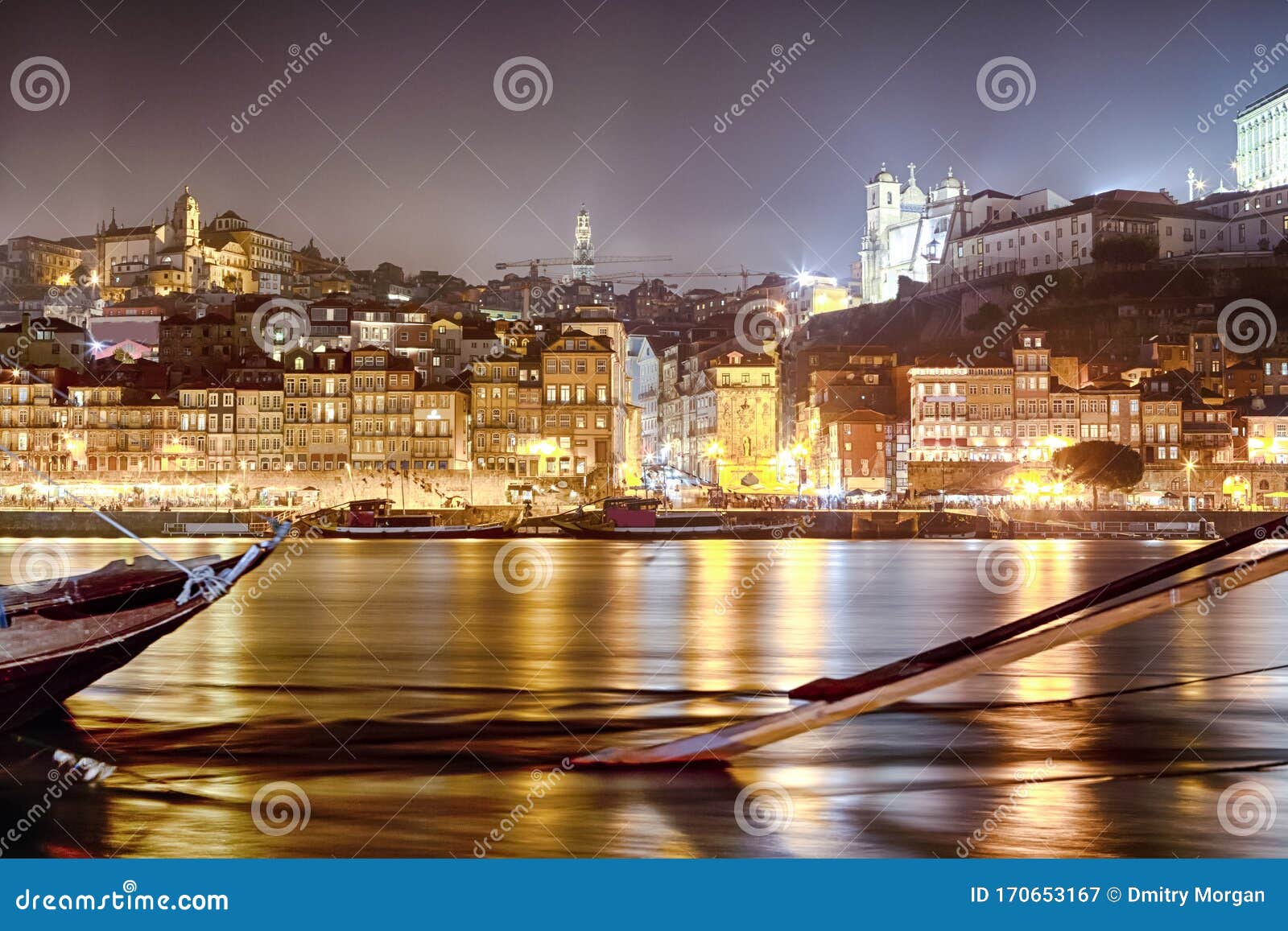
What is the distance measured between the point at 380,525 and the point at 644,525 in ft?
24.2

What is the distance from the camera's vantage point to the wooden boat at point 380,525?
3503 centimetres

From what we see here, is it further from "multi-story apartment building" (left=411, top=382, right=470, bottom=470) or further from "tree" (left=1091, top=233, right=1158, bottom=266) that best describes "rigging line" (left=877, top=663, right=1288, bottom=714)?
"tree" (left=1091, top=233, right=1158, bottom=266)

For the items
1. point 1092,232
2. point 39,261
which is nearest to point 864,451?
point 1092,232

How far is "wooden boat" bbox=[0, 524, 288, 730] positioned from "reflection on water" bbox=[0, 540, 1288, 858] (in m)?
0.28

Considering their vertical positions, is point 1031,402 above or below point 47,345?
below

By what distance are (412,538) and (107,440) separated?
12081 millimetres

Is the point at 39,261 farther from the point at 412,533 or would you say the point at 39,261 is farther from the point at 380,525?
the point at 412,533

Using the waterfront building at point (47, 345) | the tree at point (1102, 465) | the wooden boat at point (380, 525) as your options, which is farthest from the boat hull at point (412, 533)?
the tree at point (1102, 465)

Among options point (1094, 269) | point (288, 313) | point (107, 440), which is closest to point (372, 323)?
point (288, 313)

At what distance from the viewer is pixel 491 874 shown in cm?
421

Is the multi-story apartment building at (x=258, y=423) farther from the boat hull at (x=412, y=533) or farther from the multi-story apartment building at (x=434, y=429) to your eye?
the boat hull at (x=412, y=533)

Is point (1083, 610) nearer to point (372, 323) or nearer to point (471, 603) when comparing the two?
point (471, 603)

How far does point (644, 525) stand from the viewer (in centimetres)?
3675

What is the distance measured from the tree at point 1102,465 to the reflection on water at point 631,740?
23440 millimetres
